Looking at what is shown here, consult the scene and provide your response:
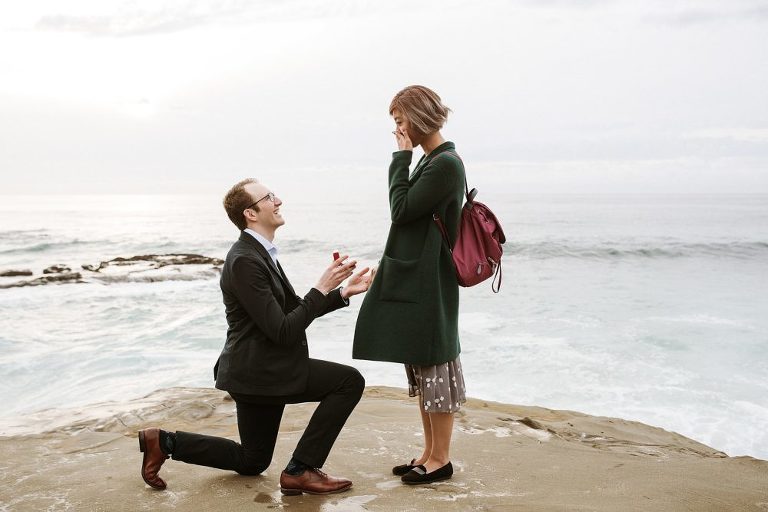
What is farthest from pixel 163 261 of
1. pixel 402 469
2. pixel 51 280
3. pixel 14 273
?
pixel 402 469

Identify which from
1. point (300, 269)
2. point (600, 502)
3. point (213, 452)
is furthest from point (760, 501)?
point (300, 269)

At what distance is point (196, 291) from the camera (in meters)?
17.0

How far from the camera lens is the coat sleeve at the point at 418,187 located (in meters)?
3.47

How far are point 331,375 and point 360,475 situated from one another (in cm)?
81

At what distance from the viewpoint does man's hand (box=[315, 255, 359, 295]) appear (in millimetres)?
3551

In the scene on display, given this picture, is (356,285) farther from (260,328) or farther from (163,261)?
(163,261)

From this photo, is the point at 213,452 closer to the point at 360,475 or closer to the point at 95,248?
the point at 360,475

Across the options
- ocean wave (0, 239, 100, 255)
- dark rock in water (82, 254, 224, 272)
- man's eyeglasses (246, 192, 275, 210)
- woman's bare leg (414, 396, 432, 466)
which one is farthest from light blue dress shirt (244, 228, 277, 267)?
ocean wave (0, 239, 100, 255)

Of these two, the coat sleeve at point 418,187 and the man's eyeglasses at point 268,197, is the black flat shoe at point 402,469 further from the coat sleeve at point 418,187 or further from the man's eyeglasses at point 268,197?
the man's eyeglasses at point 268,197

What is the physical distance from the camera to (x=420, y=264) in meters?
3.56

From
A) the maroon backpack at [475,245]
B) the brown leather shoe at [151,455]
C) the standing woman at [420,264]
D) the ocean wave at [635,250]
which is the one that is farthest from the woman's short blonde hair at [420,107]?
the ocean wave at [635,250]

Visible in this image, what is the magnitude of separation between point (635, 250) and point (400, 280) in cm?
2745

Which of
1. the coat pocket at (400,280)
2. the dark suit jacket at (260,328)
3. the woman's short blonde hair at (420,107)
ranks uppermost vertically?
the woman's short blonde hair at (420,107)

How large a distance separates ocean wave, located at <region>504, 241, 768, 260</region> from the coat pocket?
2383cm
